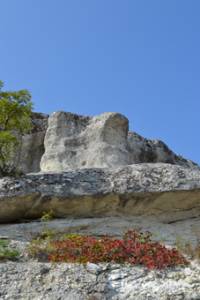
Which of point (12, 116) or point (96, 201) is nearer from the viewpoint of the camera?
point (96, 201)

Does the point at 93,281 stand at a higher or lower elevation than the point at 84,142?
lower

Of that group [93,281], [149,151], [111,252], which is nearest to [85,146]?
[149,151]

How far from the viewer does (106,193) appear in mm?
13375

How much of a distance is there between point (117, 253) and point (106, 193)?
95.9 inches

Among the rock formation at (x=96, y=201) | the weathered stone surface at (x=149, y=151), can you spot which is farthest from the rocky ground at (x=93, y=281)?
the weathered stone surface at (x=149, y=151)

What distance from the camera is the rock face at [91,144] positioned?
55.5ft

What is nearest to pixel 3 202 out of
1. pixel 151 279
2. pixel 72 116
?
pixel 151 279

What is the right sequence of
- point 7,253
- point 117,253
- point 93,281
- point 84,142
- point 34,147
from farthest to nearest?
point 34,147
point 84,142
point 7,253
point 117,253
point 93,281

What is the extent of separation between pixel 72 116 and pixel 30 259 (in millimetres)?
7607

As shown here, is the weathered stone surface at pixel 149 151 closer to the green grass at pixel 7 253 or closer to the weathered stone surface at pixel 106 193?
the weathered stone surface at pixel 106 193

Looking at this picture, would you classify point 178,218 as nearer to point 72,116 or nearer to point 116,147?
point 116,147

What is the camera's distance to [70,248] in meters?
11.3

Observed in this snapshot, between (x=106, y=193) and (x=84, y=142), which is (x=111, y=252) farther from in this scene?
(x=84, y=142)

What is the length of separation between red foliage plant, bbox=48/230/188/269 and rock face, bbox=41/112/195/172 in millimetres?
5170
